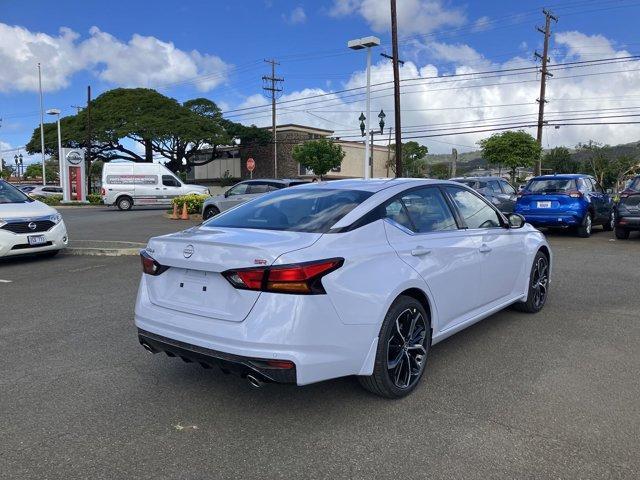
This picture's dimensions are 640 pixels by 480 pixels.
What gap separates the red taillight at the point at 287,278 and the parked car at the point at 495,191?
13297 mm

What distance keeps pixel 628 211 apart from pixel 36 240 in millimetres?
12478

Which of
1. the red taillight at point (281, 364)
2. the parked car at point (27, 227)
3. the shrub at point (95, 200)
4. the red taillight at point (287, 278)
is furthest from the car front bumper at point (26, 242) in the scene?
the shrub at point (95, 200)

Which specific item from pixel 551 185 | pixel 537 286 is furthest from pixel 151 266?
pixel 551 185

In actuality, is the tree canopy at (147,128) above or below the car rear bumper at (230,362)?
above

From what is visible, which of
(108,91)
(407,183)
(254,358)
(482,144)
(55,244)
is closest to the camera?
(254,358)

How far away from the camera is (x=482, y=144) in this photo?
3494 centimetres

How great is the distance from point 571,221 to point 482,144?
23.0 metres

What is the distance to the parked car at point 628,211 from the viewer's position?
40.4 feet

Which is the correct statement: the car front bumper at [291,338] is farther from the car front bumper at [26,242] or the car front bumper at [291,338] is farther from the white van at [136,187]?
the white van at [136,187]

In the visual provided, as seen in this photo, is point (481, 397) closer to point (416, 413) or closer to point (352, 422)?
point (416, 413)

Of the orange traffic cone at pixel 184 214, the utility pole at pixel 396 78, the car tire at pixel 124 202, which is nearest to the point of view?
the orange traffic cone at pixel 184 214

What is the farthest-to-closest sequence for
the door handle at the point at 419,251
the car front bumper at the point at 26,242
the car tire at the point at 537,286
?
the car front bumper at the point at 26,242
the car tire at the point at 537,286
the door handle at the point at 419,251

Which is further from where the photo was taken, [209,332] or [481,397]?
[481,397]

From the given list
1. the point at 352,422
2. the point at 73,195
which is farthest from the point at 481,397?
the point at 73,195
